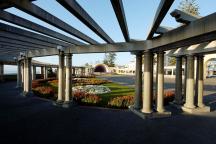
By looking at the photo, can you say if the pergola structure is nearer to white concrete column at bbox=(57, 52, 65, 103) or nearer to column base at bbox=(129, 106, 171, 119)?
white concrete column at bbox=(57, 52, 65, 103)

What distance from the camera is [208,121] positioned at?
10.4m

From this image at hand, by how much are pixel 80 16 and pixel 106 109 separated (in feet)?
26.7

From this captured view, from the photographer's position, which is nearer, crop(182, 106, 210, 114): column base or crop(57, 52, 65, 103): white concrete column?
crop(182, 106, 210, 114): column base

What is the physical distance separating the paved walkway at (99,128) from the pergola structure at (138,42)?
1.54m

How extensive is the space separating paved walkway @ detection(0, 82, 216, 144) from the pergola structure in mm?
1540

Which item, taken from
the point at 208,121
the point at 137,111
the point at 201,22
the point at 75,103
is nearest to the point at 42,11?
the point at 201,22

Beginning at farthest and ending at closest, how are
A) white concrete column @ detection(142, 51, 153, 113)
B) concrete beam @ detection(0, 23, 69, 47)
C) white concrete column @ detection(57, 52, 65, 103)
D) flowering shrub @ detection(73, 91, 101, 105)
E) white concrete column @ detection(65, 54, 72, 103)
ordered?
flowering shrub @ detection(73, 91, 101, 105), white concrete column @ detection(57, 52, 65, 103), white concrete column @ detection(65, 54, 72, 103), white concrete column @ detection(142, 51, 153, 113), concrete beam @ detection(0, 23, 69, 47)

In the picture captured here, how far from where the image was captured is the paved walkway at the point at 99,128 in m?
7.57

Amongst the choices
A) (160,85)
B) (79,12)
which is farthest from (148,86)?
(79,12)

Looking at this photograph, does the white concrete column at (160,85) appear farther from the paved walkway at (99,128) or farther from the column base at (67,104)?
the column base at (67,104)

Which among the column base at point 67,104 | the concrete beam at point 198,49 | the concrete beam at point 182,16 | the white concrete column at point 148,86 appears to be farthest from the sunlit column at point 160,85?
the column base at point 67,104

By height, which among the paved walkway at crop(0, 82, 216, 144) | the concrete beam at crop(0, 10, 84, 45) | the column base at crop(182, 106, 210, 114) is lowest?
the paved walkway at crop(0, 82, 216, 144)

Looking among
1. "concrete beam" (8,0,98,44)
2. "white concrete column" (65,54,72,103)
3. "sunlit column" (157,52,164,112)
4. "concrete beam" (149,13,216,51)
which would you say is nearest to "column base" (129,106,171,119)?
"sunlit column" (157,52,164,112)

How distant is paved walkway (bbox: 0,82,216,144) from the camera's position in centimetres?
757
